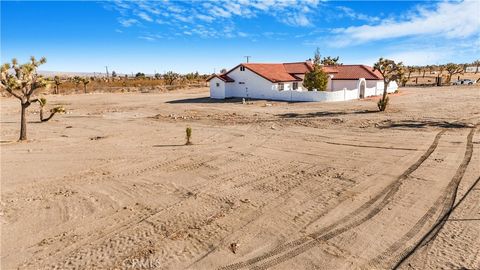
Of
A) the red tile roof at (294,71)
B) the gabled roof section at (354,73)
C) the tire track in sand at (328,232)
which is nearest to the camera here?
the tire track in sand at (328,232)

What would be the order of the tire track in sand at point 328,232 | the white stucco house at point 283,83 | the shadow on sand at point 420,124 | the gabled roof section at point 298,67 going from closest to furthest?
the tire track in sand at point 328,232, the shadow on sand at point 420,124, the white stucco house at point 283,83, the gabled roof section at point 298,67

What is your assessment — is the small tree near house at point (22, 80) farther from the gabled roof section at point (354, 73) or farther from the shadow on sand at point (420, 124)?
the gabled roof section at point (354, 73)

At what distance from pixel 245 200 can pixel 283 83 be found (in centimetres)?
3516

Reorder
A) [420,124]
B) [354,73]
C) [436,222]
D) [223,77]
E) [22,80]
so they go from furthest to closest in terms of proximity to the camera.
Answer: [354,73] → [223,77] → [420,124] → [22,80] → [436,222]

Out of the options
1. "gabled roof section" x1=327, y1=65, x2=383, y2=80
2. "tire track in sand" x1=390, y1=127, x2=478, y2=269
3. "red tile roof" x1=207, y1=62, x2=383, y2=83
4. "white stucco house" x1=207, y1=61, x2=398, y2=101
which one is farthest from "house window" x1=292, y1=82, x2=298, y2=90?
"tire track in sand" x1=390, y1=127, x2=478, y2=269

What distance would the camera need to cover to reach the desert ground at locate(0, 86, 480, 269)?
7715mm

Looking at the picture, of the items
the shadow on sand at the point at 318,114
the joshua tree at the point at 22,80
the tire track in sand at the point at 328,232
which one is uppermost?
the joshua tree at the point at 22,80

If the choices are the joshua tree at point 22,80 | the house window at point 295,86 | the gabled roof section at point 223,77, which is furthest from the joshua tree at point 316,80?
the joshua tree at point 22,80

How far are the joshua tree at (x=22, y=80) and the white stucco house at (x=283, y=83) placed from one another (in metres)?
25.8

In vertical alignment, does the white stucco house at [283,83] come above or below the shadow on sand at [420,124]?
above

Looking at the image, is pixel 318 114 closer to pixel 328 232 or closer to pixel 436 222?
pixel 436 222

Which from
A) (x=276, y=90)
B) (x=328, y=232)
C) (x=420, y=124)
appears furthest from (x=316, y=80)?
(x=328, y=232)

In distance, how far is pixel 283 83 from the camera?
146ft

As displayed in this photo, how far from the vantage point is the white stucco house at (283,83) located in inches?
1623
